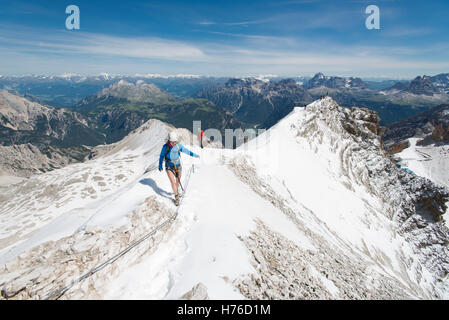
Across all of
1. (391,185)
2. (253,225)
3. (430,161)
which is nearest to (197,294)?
(253,225)

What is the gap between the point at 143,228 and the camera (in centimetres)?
1141

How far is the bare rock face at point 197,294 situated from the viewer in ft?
24.6

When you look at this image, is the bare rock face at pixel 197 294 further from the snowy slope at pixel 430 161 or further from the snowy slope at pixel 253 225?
the snowy slope at pixel 430 161

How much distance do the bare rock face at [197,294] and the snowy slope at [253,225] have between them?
0.05 m

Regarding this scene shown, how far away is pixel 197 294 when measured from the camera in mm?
7562

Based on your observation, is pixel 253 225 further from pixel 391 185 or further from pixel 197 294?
pixel 391 185

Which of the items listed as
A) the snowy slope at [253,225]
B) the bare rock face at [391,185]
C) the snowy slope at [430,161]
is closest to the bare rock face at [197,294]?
the snowy slope at [253,225]

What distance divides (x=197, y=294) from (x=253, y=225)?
7273mm

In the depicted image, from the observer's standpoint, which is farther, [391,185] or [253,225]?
[391,185]

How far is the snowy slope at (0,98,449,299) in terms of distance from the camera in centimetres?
895

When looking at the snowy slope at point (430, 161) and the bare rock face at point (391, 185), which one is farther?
the snowy slope at point (430, 161)

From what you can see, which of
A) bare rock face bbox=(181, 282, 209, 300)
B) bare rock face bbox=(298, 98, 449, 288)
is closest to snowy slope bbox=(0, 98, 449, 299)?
bare rock face bbox=(181, 282, 209, 300)

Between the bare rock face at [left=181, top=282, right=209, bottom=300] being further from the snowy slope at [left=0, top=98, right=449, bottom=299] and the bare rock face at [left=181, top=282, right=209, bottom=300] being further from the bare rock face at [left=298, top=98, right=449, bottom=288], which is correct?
the bare rock face at [left=298, top=98, right=449, bottom=288]

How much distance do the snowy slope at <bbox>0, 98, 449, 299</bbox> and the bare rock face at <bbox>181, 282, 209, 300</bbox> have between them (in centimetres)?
5
